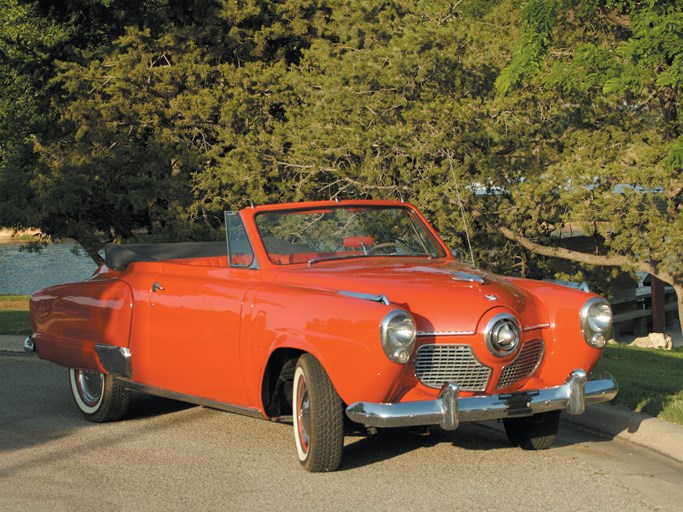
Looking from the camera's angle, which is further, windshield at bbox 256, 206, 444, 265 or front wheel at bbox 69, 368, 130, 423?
front wheel at bbox 69, 368, 130, 423

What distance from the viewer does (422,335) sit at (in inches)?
251

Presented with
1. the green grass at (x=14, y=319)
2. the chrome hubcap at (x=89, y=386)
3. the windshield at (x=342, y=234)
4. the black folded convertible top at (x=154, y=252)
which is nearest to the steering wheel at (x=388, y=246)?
the windshield at (x=342, y=234)

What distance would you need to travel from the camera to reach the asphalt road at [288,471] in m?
5.98

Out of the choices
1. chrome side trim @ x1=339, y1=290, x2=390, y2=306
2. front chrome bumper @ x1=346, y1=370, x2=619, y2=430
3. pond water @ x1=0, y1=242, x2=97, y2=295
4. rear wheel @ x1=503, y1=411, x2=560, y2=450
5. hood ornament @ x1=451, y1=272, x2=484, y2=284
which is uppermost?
hood ornament @ x1=451, y1=272, x2=484, y2=284

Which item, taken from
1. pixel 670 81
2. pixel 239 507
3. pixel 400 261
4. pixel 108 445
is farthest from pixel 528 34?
pixel 239 507

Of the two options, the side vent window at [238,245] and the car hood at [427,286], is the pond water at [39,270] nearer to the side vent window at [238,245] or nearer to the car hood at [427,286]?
the side vent window at [238,245]

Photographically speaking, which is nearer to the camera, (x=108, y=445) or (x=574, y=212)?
(x=108, y=445)

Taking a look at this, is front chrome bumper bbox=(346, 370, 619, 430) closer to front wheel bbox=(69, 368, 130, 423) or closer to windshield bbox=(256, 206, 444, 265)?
windshield bbox=(256, 206, 444, 265)

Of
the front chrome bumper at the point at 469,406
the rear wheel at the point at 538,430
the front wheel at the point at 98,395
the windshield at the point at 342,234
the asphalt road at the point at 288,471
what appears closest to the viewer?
the asphalt road at the point at 288,471

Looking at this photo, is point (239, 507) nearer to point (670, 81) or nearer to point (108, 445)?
point (108, 445)

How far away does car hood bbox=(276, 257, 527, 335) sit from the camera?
644cm

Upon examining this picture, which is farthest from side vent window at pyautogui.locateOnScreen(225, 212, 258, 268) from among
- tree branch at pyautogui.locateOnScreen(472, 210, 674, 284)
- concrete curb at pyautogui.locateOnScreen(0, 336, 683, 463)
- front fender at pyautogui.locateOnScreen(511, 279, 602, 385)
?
tree branch at pyautogui.locateOnScreen(472, 210, 674, 284)

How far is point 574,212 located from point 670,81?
3.75m

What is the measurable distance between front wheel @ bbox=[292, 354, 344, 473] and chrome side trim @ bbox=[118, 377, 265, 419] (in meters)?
0.72
